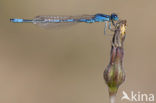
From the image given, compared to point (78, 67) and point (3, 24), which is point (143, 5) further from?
point (3, 24)

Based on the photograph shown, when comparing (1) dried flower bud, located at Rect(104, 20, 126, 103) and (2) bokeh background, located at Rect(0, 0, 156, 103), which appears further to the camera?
(2) bokeh background, located at Rect(0, 0, 156, 103)

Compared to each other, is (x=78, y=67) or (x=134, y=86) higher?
(x=78, y=67)

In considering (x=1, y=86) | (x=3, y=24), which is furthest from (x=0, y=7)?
(x=1, y=86)

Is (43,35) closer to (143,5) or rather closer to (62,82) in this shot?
(62,82)

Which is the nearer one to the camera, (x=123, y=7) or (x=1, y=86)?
(x=1, y=86)

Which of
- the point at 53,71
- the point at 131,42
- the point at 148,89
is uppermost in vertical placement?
the point at 131,42

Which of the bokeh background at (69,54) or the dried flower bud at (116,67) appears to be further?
the bokeh background at (69,54)

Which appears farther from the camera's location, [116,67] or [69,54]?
[69,54]

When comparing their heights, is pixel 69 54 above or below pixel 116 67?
below
